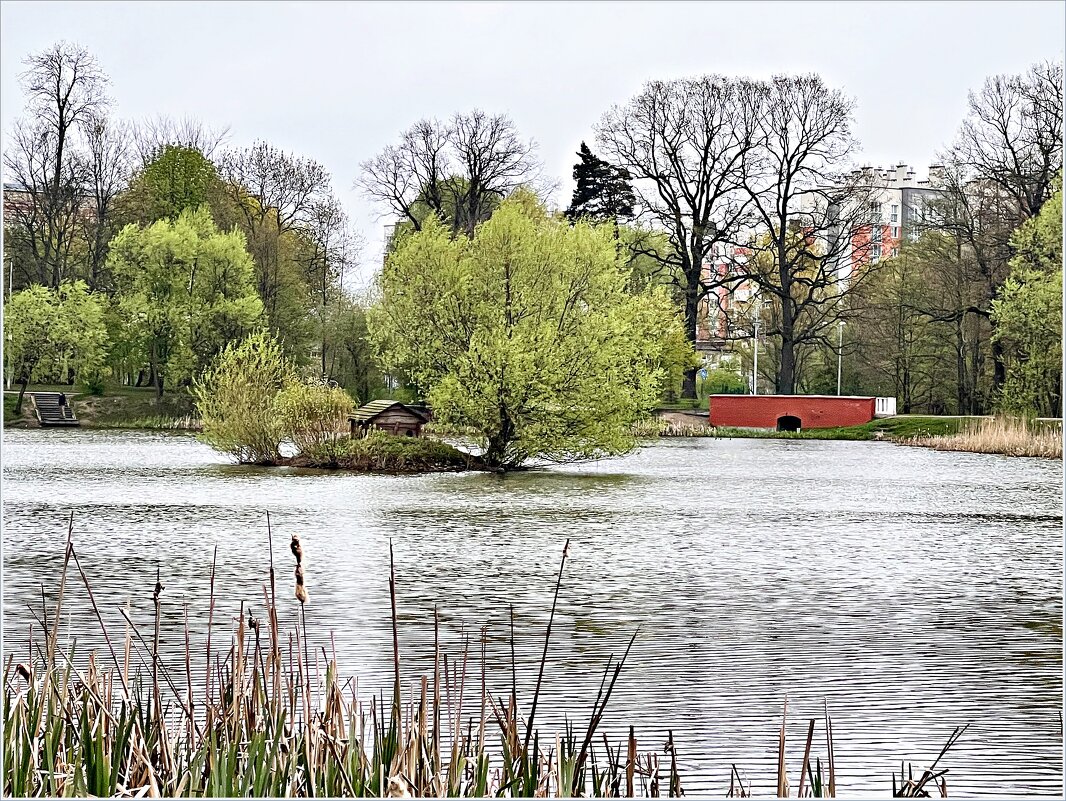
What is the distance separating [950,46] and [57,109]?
98.1 ft

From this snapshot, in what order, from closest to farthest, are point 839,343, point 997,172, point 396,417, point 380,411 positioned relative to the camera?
point 380,411 → point 396,417 → point 997,172 → point 839,343

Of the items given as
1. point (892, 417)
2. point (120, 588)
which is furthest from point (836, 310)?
point (120, 588)

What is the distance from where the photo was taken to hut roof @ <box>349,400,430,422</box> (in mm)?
21516

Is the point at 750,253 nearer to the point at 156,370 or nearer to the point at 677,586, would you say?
the point at 156,370

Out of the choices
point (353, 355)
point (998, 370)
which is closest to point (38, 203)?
point (353, 355)

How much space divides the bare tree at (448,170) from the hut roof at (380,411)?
33.6 ft

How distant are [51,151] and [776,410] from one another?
59.6 ft

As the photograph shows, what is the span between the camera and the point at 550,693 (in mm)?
5227

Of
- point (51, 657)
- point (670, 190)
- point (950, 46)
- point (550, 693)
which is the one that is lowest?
point (550, 693)

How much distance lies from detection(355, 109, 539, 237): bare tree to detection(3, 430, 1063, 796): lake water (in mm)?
14544

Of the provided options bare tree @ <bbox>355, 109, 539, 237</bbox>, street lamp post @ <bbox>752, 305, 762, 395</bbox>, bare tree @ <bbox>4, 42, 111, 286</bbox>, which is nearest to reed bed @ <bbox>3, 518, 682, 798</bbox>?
bare tree @ <bbox>4, 42, 111, 286</bbox>

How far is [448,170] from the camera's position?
108 feet

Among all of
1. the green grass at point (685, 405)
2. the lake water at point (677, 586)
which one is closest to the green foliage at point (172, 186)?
the green grass at point (685, 405)

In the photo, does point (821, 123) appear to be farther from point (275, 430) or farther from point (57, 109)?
point (275, 430)
